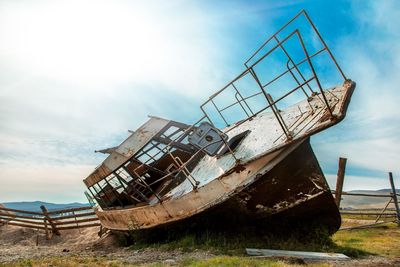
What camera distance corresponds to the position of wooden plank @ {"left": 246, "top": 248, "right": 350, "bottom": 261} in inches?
277

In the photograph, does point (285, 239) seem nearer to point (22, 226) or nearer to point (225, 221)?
point (225, 221)

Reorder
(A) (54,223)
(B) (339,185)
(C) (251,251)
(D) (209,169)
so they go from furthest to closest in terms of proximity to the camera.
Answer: (A) (54,223) → (B) (339,185) → (D) (209,169) → (C) (251,251)

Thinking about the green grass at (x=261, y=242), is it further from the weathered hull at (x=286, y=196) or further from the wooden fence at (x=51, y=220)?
the wooden fence at (x=51, y=220)

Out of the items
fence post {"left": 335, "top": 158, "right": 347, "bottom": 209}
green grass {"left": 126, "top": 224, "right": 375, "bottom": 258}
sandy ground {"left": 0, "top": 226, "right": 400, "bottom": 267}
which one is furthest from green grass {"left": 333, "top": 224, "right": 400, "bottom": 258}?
fence post {"left": 335, "top": 158, "right": 347, "bottom": 209}

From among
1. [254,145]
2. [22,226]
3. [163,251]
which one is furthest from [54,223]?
[254,145]

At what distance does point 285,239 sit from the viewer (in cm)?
830

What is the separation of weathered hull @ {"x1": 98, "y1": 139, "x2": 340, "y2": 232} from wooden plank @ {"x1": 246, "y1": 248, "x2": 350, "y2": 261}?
0.79 m

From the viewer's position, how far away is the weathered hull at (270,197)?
7395mm

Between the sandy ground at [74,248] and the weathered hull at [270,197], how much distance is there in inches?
35.3

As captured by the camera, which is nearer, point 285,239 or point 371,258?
point 371,258

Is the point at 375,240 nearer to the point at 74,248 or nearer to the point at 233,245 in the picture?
the point at 233,245

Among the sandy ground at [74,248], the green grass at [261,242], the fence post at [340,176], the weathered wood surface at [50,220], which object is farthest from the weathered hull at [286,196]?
the weathered wood surface at [50,220]

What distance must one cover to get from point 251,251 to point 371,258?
239cm

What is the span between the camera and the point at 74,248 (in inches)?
542
